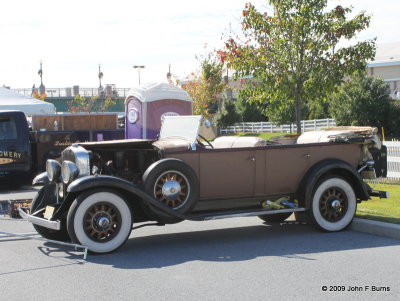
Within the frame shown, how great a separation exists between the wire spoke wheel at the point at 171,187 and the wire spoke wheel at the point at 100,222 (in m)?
0.59

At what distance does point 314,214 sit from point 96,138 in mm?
9424

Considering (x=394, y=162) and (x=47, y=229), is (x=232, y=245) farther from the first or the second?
(x=394, y=162)

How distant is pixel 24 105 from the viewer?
24.1 meters

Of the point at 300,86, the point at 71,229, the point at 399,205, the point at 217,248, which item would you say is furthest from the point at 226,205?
the point at 300,86

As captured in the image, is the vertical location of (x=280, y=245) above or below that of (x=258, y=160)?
below

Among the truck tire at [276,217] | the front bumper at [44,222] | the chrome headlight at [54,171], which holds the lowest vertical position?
the truck tire at [276,217]

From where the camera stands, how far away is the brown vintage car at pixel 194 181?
7230 mm

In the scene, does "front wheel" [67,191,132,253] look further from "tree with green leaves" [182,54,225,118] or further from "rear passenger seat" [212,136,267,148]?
"tree with green leaves" [182,54,225,118]

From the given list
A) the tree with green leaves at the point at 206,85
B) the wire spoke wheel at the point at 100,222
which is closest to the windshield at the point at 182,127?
the wire spoke wheel at the point at 100,222

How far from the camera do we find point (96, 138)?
16609 mm

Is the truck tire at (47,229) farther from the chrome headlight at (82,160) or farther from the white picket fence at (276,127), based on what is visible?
the white picket fence at (276,127)

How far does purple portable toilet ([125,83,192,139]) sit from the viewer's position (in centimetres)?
2114

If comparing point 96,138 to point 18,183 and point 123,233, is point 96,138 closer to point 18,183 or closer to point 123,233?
point 18,183

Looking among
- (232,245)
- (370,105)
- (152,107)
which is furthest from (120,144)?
(370,105)
